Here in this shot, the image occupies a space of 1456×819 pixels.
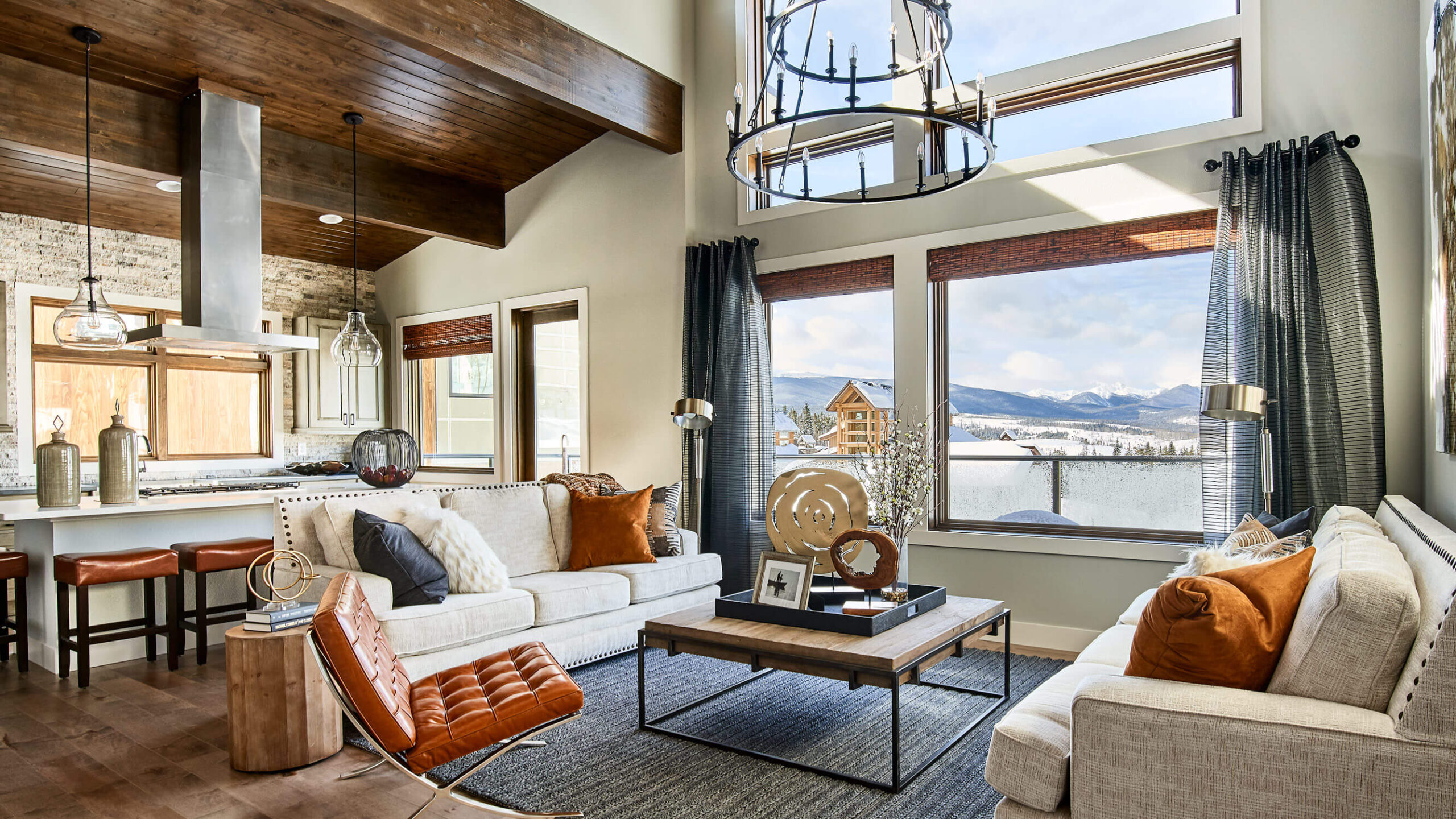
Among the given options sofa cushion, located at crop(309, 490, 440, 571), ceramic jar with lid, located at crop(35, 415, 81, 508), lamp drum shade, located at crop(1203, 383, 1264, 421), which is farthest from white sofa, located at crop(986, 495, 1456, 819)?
ceramic jar with lid, located at crop(35, 415, 81, 508)

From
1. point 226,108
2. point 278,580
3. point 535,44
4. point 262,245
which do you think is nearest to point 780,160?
point 535,44

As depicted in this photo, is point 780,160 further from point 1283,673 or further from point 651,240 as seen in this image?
point 1283,673

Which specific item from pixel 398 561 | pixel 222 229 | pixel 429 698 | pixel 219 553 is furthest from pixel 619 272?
pixel 429 698

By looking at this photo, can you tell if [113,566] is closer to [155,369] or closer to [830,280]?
[155,369]

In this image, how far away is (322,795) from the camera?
2777mm

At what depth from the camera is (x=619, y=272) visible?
629 centimetres

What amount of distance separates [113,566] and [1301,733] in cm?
479

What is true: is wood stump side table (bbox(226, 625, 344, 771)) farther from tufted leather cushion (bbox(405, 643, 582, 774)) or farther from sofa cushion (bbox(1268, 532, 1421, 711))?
sofa cushion (bbox(1268, 532, 1421, 711))

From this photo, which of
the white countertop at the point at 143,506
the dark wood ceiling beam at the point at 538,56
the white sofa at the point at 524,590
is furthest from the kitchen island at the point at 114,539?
the dark wood ceiling beam at the point at 538,56

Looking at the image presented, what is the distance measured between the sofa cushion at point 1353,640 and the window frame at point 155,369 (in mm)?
7229

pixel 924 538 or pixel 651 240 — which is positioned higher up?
pixel 651 240

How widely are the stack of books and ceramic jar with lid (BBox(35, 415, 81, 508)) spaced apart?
2.03 metres

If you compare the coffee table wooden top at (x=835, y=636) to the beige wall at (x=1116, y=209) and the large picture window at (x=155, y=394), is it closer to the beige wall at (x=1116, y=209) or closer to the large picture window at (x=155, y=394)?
the beige wall at (x=1116, y=209)

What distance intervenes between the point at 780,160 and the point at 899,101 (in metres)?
0.90
